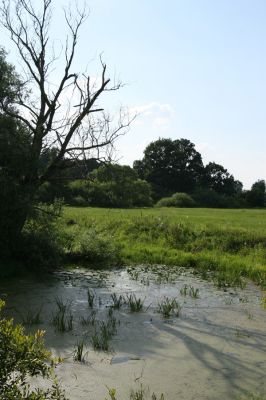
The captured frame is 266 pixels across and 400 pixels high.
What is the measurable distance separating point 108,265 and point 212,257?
400cm

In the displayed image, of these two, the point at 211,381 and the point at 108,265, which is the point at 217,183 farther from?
the point at 211,381

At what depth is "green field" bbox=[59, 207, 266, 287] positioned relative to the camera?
1750 centimetres

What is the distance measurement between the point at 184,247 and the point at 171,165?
62.8 m

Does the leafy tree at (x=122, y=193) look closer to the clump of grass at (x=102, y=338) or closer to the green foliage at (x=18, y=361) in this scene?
the clump of grass at (x=102, y=338)

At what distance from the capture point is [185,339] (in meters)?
9.28

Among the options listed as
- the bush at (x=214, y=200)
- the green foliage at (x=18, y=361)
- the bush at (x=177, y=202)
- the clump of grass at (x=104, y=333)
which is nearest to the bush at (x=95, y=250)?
the clump of grass at (x=104, y=333)

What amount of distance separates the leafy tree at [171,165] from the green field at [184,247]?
55062mm

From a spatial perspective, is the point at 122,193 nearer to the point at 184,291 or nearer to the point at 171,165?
the point at 171,165

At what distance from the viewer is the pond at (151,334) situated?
7020mm

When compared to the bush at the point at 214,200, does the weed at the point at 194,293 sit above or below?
below

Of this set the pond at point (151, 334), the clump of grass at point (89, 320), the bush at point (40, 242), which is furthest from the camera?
the bush at point (40, 242)

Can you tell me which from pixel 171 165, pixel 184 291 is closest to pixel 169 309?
pixel 184 291

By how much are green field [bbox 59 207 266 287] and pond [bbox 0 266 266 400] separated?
1.90 m

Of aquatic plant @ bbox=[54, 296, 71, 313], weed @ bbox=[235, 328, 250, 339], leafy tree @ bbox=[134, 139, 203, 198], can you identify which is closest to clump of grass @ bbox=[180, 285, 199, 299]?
aquatic plant @ bbox=[54, 296, 71, 313]
